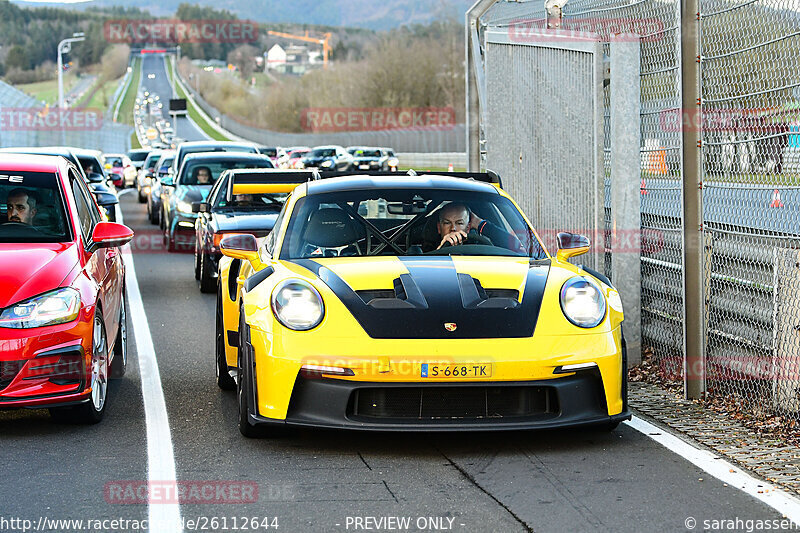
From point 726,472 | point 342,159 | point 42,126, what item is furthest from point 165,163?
point 42,126

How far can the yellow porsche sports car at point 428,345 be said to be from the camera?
603cm

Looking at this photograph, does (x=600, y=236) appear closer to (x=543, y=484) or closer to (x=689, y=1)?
(x=689, y=1)

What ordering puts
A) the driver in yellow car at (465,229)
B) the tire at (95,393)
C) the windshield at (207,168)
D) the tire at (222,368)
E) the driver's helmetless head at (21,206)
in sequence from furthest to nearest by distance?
the windshield at (207,168), the tire at (222,368), the driver's helmetless head at (21,206), the driver in yellow car at (465,229), the tire at (95,393)

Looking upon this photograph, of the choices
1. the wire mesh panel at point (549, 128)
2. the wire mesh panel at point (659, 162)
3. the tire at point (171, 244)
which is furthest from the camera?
the tire at point (171, 244)

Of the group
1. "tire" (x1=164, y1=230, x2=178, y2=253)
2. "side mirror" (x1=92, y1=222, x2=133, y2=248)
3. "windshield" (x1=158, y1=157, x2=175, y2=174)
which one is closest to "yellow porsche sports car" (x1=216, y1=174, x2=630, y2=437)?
"side mirror" (x1=92, y1=222, x2=133, y2=248)

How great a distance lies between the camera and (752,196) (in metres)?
7.22

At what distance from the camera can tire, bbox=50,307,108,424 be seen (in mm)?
7020

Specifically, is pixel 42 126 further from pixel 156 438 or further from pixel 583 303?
pixel 583 303

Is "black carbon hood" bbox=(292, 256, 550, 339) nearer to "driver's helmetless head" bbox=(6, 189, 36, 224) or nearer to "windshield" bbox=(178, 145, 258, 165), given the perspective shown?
"driver's helmetless head" bbox=(6, 189, 36, 224)

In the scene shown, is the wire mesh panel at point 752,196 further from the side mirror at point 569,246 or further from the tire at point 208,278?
the tire at point 208,278

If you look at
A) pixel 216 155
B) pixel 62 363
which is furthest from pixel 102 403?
pixel 216 155

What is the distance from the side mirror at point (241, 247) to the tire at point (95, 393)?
813mm

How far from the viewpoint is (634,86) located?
29.3 ft

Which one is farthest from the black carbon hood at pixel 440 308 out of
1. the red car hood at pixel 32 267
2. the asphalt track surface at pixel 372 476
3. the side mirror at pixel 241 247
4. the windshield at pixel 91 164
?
the windshield at pixel 91 164
